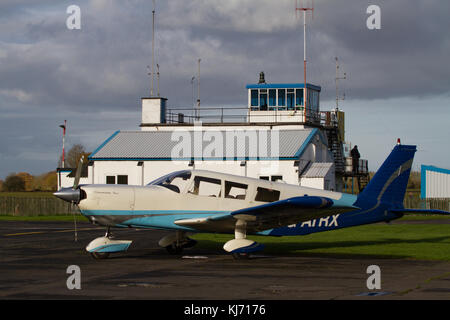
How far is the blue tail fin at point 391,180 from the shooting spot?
17797 mm

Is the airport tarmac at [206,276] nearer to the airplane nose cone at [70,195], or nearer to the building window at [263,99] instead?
the airplane nose cone at [70,195]

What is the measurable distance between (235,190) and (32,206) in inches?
1116

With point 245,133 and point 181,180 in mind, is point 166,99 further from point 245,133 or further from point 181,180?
point 181,180

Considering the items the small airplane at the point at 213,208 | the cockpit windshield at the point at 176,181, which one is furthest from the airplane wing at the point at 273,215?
the cockpit windshield at the point at 176,181

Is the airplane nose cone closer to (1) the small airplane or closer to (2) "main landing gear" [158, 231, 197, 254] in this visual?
(1) the small airplane

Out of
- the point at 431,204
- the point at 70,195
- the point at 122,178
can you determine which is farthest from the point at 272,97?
the point at 70,195

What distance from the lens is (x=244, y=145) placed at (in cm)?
4353

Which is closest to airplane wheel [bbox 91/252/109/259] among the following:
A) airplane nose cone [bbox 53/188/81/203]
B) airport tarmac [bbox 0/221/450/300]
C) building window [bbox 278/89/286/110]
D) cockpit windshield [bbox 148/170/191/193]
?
airport tarmac [bbox 0/221/450/300]

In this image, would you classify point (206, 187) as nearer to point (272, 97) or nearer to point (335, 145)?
point (272, 97)

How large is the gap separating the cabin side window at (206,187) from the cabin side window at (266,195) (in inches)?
41.4

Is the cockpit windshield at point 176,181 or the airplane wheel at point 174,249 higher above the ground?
the cockpit windshield at point 176,181

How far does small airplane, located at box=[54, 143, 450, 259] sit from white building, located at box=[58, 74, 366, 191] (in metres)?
23.1

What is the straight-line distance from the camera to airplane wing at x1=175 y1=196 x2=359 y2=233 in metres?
14.7

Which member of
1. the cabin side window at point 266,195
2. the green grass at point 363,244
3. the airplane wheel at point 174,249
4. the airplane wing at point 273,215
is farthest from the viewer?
the green grass at point 363,244
